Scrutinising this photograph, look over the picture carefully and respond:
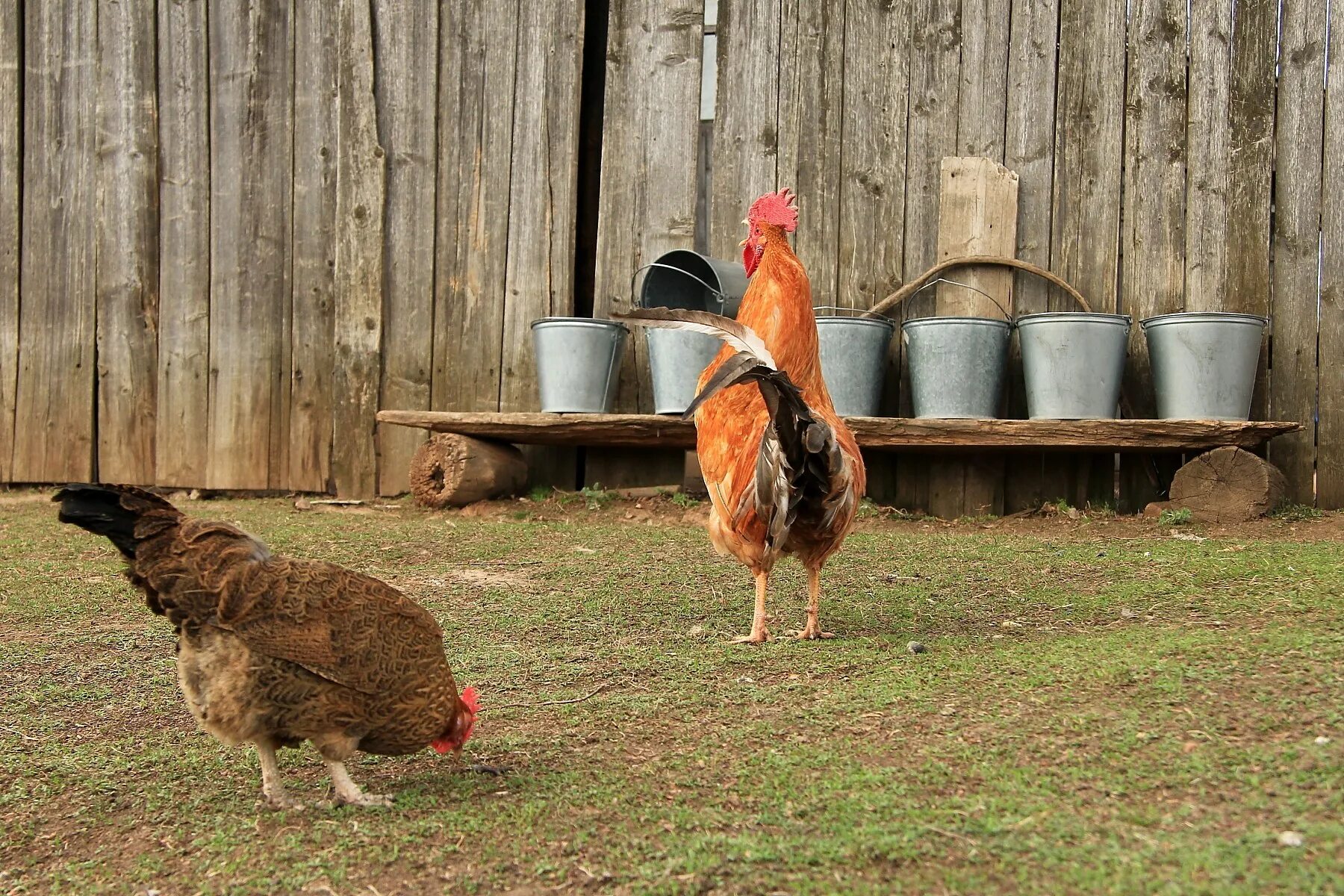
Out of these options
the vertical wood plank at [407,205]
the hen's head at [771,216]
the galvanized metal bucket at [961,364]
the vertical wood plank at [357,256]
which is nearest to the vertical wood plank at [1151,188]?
the galvanized metal bucket at [961,364]

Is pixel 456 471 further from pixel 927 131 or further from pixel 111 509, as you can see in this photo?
pixel 111 509

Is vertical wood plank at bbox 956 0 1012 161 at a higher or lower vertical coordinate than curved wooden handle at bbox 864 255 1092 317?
higher

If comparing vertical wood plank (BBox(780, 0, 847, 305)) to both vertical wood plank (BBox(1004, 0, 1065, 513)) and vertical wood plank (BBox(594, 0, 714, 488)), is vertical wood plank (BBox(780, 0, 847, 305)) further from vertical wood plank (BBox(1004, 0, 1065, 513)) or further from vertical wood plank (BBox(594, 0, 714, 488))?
vertical wood plank (BBox(1004, 0, 1065, 513))

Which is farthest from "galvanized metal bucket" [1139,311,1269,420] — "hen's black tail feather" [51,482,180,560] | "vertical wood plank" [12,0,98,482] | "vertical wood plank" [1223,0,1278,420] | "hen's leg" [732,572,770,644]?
"vertical wood plank" [12,0,98,482]

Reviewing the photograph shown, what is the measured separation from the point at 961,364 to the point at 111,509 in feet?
15.1

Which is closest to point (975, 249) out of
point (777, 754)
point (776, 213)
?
point (776, 213)

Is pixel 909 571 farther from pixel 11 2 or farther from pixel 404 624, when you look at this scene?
pixel 11 2

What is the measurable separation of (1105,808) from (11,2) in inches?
347

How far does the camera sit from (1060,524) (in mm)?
6066

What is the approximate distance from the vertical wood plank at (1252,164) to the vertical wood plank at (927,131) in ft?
4.89

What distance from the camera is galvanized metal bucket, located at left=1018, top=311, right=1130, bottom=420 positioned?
18.9ft

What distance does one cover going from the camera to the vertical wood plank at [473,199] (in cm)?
711

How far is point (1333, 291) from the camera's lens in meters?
5.96

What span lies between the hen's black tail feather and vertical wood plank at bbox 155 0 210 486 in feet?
18.8
